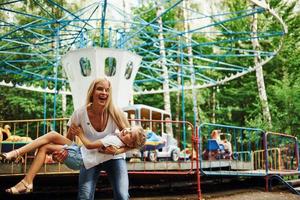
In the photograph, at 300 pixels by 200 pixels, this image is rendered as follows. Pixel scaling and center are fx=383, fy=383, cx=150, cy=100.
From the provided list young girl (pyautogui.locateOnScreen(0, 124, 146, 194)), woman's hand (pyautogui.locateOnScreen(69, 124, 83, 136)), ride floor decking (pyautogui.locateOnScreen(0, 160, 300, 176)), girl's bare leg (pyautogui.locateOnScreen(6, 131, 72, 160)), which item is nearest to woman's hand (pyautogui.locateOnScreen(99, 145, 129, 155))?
young girl (pyautogui.locateOnScreen(0, 124, 146, 194))

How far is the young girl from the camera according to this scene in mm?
3645

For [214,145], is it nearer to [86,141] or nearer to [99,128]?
[99,128]

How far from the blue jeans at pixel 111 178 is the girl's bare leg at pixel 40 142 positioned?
343 millimetres

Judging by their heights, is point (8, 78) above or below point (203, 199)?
above

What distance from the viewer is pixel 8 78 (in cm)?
2916

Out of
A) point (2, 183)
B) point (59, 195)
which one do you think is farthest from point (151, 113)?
point (2, 183)

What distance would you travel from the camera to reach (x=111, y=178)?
3812 millimetres

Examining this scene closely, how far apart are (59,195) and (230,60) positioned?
1880 centimetres

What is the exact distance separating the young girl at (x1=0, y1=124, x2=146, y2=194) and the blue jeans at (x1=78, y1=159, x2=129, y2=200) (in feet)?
0.26

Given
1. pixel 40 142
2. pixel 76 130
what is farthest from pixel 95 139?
pixel 40 142

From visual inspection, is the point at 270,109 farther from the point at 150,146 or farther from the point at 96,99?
the point at 96,99

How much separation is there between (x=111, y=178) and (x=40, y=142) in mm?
782

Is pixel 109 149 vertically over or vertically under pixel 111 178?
over

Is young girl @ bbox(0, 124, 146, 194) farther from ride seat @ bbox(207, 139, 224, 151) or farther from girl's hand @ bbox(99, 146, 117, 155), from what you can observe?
ride seat @ bbox(207, 139, 224, 151)
